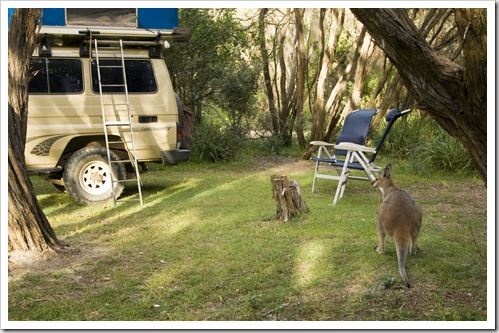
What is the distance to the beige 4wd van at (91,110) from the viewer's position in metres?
9.46

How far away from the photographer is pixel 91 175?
984cm

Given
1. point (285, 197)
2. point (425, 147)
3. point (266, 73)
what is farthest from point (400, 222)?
point (266, 73)

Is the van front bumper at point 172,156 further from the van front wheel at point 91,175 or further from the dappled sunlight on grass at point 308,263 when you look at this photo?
the dappled sunlight on grass at point 308,263

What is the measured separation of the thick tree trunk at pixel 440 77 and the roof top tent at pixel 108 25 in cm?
575

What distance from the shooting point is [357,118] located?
33.9 ft

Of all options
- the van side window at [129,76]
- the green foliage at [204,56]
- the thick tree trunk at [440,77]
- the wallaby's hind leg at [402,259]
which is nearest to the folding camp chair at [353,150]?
the van side window at [129,76]

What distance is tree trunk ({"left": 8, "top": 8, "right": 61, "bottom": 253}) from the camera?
19.8 ft

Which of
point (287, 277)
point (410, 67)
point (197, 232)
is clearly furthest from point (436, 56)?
point (197, 232)

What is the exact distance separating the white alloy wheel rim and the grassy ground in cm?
36

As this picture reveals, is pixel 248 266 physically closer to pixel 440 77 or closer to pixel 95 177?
pixel 440 77

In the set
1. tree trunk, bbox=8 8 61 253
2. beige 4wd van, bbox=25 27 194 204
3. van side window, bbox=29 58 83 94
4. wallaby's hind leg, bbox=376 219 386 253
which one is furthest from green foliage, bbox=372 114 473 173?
tree trunk, bbox=8 8 61 253

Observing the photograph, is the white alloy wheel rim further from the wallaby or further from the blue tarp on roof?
the wallaby

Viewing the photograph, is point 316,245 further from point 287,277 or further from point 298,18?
point 298,18

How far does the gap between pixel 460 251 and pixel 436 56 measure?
244 centimetres
